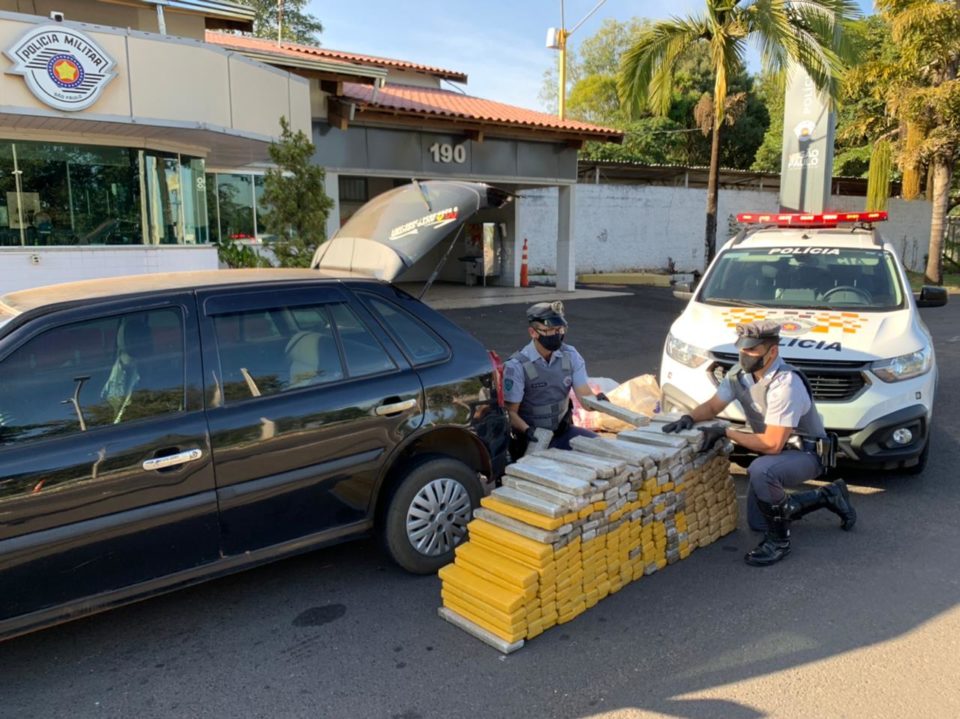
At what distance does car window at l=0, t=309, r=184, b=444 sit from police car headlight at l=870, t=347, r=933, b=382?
4.44 meters

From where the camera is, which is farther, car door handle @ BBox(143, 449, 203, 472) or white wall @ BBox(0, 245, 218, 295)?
white wall @ BBox(0, 245, 218, 295)

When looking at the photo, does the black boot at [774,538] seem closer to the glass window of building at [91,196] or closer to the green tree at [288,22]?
the glass window of building at [91,196]

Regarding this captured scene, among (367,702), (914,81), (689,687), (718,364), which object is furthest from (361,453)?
(914,81)

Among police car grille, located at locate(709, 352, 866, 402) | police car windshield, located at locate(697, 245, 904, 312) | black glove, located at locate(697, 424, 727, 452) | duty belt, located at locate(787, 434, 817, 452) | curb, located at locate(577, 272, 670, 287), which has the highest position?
police car windshield, located at locate(697, 245, 904, 312)

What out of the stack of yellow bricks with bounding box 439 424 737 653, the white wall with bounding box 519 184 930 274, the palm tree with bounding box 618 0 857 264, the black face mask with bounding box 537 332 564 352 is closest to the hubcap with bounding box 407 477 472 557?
the stack of yellow bricks with bounding box 439 424 737 653

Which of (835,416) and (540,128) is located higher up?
(540,128)

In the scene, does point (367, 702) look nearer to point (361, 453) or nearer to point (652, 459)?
point (361, 453)

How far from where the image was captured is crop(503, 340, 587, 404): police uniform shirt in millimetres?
4633

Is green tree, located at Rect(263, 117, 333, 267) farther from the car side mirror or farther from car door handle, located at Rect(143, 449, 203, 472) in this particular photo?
the car side mirror

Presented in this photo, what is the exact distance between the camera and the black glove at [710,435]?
412 cm

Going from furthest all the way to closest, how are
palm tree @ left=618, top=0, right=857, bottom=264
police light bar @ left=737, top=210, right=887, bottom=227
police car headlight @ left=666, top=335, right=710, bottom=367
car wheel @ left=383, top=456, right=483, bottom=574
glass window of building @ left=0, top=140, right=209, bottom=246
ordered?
palm tree @ left=618, top=0, right=857, bottom=264 < glass window of building @ left=0, top=140, right=209, bottom=246 < police light bar @ left=737, top=210, right=887, bottom=227 < police car headlight @ left=666, top=335, right=710, bottom=367 < car wheel @ left=383, top=456, right=483, bottom=574

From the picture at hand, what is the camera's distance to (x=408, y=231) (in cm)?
438

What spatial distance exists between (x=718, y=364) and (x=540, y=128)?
12.8 metres

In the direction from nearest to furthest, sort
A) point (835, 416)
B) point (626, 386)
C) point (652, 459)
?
point (652, 459) < point (835, 416) < point (626, 386)
